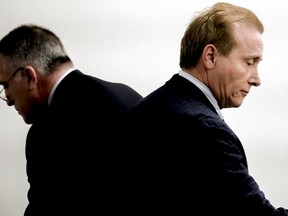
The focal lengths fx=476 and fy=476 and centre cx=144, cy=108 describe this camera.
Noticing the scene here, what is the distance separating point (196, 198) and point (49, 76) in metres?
0.61

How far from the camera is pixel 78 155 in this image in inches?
51.9

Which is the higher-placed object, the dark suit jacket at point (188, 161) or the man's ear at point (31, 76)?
the man's ear at point (31, 76)

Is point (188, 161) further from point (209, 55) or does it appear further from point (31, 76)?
point (31, 76)

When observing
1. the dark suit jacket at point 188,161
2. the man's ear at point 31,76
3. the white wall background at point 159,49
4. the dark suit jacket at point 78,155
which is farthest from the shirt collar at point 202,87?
the white wall background at point 159,49

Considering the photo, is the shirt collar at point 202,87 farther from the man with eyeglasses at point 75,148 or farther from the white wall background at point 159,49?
the white wall background at point 159,49

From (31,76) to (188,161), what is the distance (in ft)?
1.99

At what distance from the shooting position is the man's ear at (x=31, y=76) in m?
1.43

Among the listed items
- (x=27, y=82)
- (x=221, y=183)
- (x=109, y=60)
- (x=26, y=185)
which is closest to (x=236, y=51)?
(x=221, y=183)

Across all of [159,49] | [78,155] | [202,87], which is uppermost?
[159,49]

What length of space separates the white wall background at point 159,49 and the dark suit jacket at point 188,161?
746 millimetres

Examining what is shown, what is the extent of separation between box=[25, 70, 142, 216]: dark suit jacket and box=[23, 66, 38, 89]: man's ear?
0.12 metres

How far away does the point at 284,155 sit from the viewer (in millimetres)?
1897

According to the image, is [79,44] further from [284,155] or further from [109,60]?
[284,155]

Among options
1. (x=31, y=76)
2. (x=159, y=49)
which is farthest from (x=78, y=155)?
(x=159, y=49)
